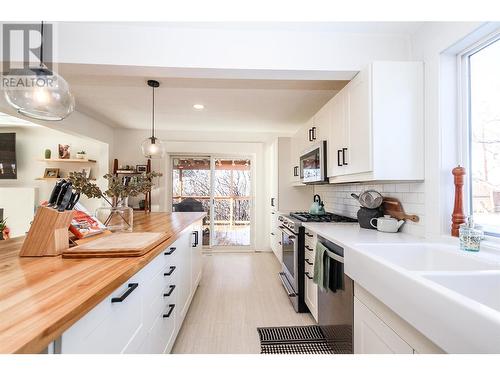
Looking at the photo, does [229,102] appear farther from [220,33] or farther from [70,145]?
[70,145]

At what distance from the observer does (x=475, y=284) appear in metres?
1.04

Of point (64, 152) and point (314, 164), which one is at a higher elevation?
point (64, 152)

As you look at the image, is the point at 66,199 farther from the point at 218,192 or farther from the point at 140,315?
the point at 218,192

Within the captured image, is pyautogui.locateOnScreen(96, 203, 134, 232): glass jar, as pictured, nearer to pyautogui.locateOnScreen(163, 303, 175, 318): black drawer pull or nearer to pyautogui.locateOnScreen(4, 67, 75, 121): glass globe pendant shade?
pyautogui.locateOnScreen(163, 303, 175, 318): black drawer pull

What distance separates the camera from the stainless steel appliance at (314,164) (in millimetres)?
2668

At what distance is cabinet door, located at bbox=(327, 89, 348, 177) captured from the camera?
2.21 metres

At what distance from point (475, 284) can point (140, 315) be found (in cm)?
149

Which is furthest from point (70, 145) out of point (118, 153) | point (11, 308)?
point (11, 308)

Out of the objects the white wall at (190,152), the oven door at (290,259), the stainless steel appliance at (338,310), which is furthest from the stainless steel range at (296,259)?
the white wall at (190,152)

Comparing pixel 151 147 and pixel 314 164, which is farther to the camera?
pixel 151 147

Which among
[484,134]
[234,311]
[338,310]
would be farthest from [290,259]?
[484,134]

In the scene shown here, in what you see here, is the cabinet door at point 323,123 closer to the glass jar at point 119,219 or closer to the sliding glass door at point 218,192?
the glass jar at point 119,219

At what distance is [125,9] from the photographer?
4.88ft

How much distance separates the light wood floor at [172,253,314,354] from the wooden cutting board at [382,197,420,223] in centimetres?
124
